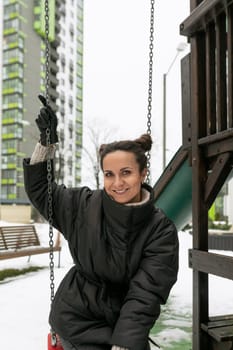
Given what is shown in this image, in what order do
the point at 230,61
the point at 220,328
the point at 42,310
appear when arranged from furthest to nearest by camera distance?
the point at 42,310, the point at 220,328, the point at 230,61

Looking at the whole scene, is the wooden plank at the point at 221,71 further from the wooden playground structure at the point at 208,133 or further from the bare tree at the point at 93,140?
the bare tree at the point at 93,140

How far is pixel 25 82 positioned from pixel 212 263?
5477 centimetres

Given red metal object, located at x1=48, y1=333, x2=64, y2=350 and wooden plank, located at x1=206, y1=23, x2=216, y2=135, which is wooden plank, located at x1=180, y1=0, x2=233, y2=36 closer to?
wooden plank, located at x1=206, y1=23, x2=216, y2=135

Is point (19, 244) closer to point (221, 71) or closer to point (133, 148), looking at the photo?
point (221, 71)

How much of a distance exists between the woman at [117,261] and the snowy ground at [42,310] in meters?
2.38

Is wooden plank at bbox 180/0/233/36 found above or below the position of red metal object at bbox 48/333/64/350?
above

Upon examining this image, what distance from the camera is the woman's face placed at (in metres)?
1.78

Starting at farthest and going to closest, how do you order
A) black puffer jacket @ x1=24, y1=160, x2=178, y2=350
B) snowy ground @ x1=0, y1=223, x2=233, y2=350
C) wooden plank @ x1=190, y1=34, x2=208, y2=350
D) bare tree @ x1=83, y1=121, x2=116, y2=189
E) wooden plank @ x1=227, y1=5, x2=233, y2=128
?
Answer: bare tree @ x1=83, y1=121, x2=116, y2=189 → snowy ground @ x1=0, y1=223, x2=233, y2=350 → wooden plank @ x1=190, y1=34, x2=208, y2=350 → wooden plank @ x1=227, y1=5, x2=233, y2=128 → black puffer jacket @ x1=24, y1=160, x2=178, y2=350

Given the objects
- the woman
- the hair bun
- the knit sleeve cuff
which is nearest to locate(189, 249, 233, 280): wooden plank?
the woman

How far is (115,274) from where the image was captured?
68.5 inches

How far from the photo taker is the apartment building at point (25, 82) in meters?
52.6

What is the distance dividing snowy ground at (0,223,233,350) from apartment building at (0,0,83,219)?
43.3 metres

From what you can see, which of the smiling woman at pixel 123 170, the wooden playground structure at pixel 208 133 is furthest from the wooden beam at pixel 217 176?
the smiling woman at pixel 123 170

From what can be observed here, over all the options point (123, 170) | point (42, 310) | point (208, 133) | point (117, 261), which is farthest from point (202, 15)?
point (42, 310)
